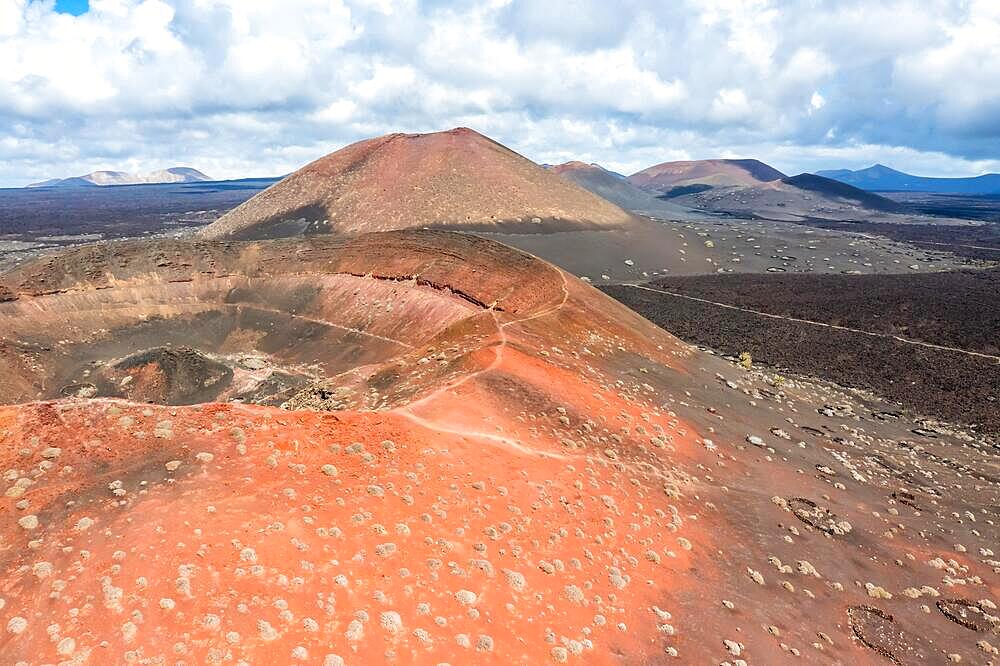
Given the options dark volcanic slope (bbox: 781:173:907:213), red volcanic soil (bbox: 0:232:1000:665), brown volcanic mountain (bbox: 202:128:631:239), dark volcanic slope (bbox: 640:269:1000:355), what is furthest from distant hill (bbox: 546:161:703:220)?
red volcanic soil (bbox: 0:232:1000:665)

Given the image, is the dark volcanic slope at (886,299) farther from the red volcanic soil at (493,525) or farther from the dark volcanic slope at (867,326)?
the red volcanic soil at (493,525)

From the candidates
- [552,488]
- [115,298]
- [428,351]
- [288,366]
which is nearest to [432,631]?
[552,488]

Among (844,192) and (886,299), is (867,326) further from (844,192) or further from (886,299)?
(844,192)

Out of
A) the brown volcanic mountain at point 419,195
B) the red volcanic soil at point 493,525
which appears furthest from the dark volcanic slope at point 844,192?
the red volcanic soil at point 493,525

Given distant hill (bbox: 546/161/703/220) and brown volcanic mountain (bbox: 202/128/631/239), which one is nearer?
brown volcanic mountain (bbox: 202/128/631/239)

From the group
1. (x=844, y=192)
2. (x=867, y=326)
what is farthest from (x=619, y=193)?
(x=867, y=326)

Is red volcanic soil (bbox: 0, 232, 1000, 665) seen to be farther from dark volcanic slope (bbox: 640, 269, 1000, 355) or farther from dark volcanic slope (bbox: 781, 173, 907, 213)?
dark volcanic slope (bbox: 781, 173, 907, 213)

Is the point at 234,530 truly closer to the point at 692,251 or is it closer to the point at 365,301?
the point at 365,301
